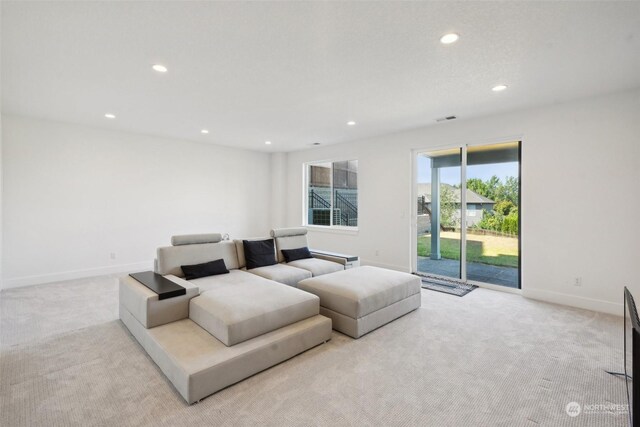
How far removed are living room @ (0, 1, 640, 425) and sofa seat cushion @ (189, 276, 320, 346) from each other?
34 centimetres

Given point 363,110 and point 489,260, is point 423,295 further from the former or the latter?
point 363,110

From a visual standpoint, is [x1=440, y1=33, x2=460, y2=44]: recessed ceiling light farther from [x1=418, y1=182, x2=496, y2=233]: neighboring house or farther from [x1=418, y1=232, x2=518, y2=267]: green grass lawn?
[x1=418, y1=232, x2=518, y2=267]: green grass lawn

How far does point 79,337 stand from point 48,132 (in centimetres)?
371

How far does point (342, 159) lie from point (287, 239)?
8.67ft

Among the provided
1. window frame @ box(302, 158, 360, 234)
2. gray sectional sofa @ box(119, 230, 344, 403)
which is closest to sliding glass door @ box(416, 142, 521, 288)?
window frame @ box(302, 158, 360, 234)

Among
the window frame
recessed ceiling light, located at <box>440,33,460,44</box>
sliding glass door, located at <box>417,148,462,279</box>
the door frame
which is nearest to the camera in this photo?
recessed ceiling light, located at <box>440,33,460,44</box>

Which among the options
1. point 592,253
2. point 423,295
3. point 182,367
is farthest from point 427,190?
point 182,367

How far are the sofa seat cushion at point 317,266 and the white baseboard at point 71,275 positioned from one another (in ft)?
11.0

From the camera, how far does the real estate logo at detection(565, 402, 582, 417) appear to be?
1891 millimetres

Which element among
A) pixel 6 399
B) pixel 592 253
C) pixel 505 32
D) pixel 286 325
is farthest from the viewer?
pixel 592 253

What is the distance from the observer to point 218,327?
2.37m

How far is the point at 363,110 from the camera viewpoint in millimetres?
4254

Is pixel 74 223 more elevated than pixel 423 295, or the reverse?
pixel 74 223

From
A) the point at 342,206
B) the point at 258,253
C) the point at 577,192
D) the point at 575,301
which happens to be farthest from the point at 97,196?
the point at 575,301
